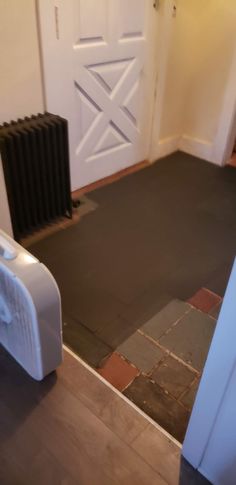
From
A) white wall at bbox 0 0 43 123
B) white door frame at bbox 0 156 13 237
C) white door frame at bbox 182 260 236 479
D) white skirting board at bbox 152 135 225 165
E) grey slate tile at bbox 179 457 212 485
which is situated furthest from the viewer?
white skirting board at bbox 152 135 225 165

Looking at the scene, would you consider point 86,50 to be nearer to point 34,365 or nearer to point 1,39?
point 1,39

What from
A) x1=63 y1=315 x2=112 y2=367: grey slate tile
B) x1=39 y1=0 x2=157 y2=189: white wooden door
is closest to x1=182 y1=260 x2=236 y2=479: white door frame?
x1=63 y1=315 x2=112 y2=367: grey slate tile

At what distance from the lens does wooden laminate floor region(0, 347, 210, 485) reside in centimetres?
112

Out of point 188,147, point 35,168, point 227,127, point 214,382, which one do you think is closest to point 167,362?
point 214,382

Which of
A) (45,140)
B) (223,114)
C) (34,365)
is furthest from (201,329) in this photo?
(223,114)

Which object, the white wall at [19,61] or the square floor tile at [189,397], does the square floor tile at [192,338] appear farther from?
the white wall at [19,61]

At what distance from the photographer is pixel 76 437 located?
121 cm

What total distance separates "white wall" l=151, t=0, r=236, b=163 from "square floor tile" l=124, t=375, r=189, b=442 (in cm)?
217

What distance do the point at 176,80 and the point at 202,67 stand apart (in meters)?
0.22

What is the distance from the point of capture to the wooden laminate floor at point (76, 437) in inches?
44.2

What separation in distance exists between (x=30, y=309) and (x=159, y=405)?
596mm

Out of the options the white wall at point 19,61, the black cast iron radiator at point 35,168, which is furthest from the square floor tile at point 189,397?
the white wall at point 19,61

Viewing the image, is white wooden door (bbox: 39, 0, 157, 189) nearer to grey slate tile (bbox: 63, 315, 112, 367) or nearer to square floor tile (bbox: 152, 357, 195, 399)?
grey slate tile (bbox: 63, 315, 112, 367)

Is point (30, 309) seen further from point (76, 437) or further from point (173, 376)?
point (173, 376)
